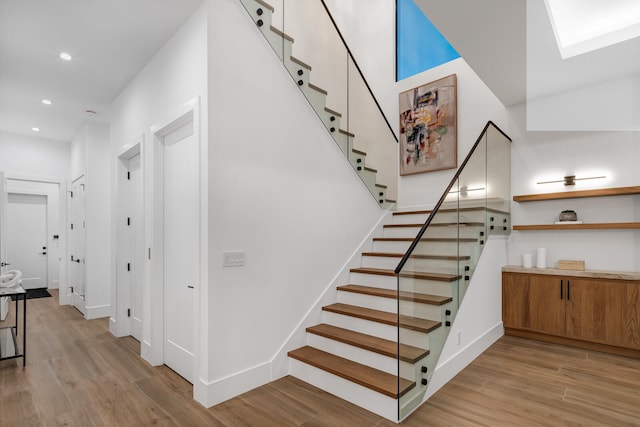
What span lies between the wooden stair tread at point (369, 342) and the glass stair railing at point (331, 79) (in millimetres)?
2006

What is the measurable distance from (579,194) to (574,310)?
1405 mm

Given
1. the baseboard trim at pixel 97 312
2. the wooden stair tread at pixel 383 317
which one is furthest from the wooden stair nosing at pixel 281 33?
the baseboard trim at pixel 97 312

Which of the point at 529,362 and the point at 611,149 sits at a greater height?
the point at 611,149

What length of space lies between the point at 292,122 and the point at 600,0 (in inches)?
134

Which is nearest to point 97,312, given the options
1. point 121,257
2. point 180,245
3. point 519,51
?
point 121,257

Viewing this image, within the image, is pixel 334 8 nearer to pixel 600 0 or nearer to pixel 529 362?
pixel 600 0

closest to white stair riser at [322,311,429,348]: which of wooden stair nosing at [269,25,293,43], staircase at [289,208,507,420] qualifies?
staircase at [289,208,507,420]

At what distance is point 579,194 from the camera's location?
13.4 feet

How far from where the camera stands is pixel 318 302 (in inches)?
145

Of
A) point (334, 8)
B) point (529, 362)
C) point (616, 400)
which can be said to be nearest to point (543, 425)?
point (616, 400)

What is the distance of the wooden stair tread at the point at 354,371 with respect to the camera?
8.26 feet

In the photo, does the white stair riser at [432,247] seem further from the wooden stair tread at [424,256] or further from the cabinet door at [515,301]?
the cabinet door at [515,301]

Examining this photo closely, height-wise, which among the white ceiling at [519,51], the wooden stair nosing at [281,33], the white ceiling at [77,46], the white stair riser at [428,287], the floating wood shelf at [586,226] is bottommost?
the white stair riser at [428,287]

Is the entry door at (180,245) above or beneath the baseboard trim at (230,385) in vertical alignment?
above
